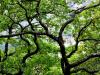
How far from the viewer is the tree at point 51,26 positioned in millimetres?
22359

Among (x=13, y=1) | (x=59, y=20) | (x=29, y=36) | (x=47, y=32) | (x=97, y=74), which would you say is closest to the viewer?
(x=47, y=32)

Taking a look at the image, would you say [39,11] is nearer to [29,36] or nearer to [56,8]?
[56,8]

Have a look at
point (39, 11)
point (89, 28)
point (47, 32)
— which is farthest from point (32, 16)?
point (89, 28)

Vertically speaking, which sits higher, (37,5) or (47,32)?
(37,5)

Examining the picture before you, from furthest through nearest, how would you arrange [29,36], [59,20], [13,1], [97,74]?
[29,36] → [59,20] → [97,74] → [13,1]

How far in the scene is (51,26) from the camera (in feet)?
91.6

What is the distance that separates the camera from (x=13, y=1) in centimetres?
2330

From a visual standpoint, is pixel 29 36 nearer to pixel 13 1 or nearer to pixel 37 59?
pixel 37 59

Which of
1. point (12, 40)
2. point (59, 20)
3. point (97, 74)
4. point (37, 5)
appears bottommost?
point (97, 74)

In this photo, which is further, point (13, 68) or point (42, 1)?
point (13, 68)

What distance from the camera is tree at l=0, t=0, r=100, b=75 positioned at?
22359mm

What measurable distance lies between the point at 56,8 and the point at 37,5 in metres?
1.60

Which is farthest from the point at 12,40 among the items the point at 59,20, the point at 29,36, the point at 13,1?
the point at 13,1

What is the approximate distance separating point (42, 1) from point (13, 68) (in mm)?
7309
